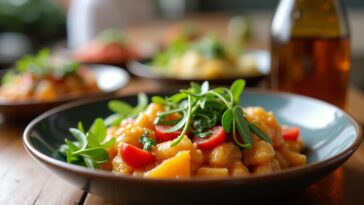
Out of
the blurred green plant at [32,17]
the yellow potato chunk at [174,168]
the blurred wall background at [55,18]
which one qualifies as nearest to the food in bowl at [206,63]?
the yellow potato chunk at [174,168]

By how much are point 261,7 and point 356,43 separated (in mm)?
1438

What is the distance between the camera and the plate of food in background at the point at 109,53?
2477 millimetres

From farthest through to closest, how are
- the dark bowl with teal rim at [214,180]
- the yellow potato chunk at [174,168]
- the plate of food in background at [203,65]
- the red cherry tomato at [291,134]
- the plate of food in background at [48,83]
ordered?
the plate of food in background at [203,65] → the plate of food in background at [48,83] → the red cherry tomato at [291,134] → the yellow potato chunk at [174,168] → the dark bowl with teal rim at [214,180]

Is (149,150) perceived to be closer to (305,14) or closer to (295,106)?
(295,106)

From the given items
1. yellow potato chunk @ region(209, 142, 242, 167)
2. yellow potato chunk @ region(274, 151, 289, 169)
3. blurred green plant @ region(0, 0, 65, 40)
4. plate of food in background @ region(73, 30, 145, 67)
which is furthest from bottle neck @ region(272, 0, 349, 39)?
blurred green plant @ region(0, 0, 65, 40)

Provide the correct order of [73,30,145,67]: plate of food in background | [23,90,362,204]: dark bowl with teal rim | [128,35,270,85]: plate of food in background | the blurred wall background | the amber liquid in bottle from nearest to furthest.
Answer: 1. [23,90,362,204]: dark bowl with teal rim
2. the amber liquid in bottle
3. [128,35,270,85]: plate of food in background
4. [73,30,145,67]: plate of food in background
5. the blurred wall background

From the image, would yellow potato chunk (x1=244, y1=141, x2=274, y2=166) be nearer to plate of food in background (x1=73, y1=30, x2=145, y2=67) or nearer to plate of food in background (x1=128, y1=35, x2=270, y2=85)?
plate of food in background (x1=128, y1=35, x2=270, y2=85)

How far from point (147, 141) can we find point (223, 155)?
0.55 feet

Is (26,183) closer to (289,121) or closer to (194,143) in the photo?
(194,143)

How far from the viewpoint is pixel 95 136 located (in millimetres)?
1129

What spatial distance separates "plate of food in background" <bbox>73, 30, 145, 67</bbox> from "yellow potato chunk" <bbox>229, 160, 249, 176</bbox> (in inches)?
58.9

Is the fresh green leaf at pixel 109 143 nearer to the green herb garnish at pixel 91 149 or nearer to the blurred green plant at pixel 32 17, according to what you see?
the green herb garnish at pixel 91 149

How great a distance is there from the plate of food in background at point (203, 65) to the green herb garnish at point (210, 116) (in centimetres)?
71

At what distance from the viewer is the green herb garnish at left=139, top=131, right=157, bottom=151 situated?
3.40 ft
